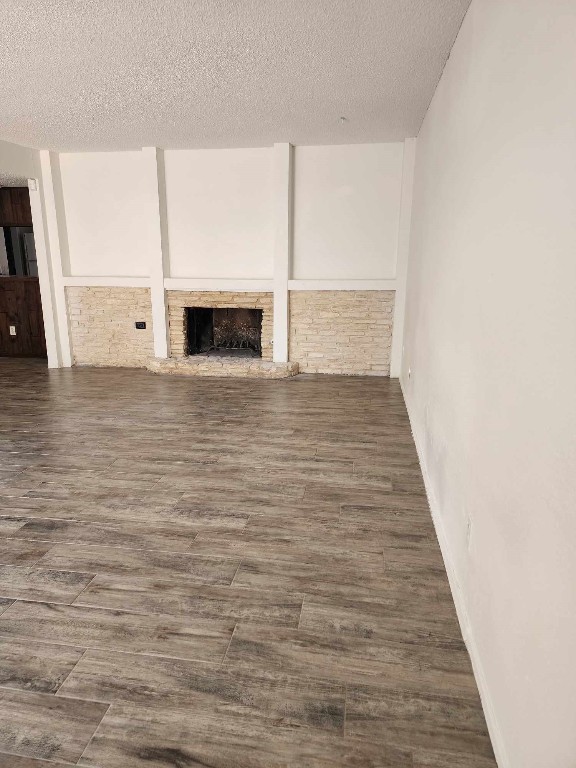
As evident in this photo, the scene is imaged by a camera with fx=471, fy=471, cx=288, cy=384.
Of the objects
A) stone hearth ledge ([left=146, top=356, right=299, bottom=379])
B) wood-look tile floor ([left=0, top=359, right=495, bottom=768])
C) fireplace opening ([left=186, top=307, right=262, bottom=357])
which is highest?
fireplace opening ([left=186, top=307, right=262, bottom=357])

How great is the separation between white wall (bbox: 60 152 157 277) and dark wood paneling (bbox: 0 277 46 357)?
3.50 ft

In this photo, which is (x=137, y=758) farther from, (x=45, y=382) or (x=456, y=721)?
(x=45, y=382)

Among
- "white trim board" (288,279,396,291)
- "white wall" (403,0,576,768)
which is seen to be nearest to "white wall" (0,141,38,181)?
"white trim board" (288,279,396,291)

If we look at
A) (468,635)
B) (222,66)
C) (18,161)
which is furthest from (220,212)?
(468,635)

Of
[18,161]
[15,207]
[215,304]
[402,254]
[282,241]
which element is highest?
[18,161]

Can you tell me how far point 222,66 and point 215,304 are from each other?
320cm

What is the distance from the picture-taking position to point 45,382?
5828 mm

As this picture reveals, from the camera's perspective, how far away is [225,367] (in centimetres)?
613

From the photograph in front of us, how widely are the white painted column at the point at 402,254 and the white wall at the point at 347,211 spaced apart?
0.15 meters

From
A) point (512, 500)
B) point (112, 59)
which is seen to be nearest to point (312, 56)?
point (112, 59)

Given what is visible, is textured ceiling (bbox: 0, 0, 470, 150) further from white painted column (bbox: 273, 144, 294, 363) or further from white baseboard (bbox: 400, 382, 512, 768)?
white baseboard (bbox: 400, 382, 512, 768)

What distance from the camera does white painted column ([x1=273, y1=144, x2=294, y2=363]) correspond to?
5625 mm

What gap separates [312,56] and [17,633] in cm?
367

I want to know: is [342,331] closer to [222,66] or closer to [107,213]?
[222,66]
